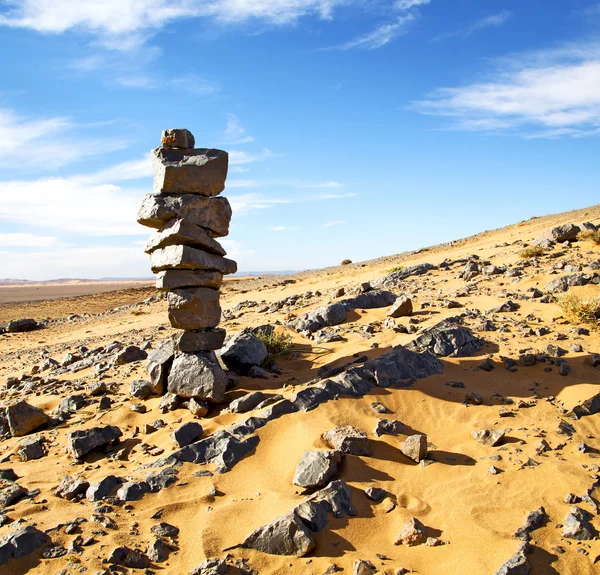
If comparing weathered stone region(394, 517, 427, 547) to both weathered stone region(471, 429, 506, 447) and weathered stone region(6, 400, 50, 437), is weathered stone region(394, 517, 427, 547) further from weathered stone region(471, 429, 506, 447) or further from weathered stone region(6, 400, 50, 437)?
weathered stone region(6, 400, 50, 437)

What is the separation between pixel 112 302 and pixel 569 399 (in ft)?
113

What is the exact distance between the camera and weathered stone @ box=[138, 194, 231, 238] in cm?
787

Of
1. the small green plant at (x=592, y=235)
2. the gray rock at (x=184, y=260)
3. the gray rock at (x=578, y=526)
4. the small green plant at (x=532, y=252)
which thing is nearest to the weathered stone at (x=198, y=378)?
the gray rock at (x=184, y=260)

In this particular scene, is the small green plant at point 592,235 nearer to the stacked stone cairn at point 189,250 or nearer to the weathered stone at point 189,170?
the stacked stone cairn at point 189,250

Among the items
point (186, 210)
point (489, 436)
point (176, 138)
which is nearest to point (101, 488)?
point (186, 210)

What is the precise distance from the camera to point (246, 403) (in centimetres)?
741

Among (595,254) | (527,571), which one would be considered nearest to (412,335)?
(527,571)

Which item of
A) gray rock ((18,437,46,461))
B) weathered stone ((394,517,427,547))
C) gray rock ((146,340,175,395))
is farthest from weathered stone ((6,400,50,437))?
weathered stone ((394,517,427,547))

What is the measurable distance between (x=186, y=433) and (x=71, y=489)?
5.04ft

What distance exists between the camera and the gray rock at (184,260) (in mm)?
7855

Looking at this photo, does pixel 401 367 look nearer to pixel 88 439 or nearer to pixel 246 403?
pixel 246 403

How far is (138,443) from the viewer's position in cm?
696

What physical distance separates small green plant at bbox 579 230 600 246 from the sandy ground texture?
486 cm

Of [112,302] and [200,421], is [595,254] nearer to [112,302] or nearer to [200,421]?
[200,421]
